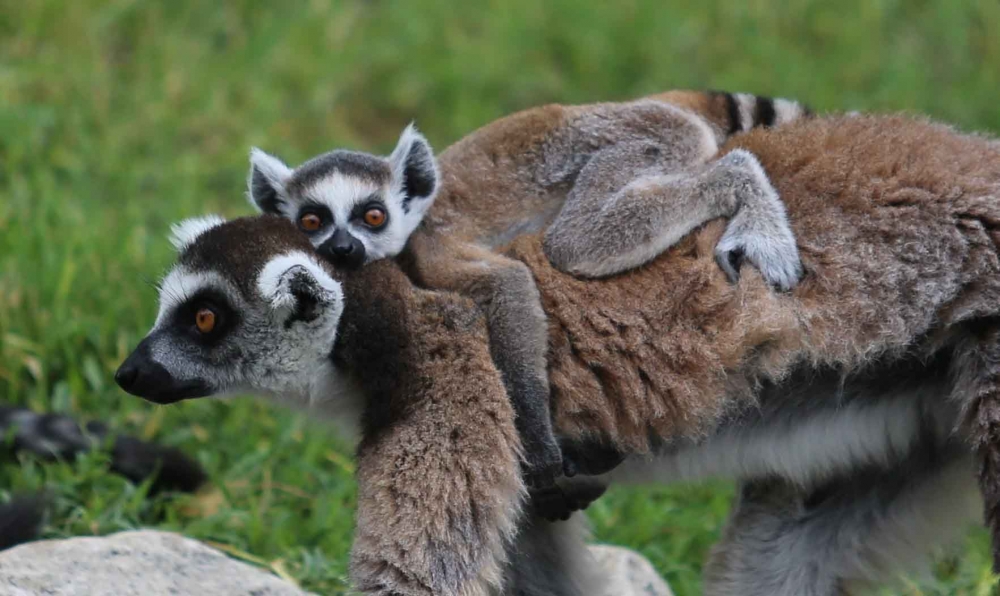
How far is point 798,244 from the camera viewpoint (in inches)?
162

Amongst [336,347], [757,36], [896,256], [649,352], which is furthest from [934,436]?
[757,36]

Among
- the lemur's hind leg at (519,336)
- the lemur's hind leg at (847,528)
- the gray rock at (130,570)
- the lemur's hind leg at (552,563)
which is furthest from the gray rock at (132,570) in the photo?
the lemur's hind leg at (519,336)

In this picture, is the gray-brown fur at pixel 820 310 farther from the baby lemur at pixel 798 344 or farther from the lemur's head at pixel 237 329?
the lemur's head at pixel 237 329

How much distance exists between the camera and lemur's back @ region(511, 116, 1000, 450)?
157 inches

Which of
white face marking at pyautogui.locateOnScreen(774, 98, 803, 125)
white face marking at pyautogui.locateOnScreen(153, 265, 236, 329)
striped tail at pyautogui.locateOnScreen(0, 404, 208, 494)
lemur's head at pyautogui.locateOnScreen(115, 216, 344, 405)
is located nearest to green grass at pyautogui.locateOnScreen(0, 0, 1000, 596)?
striped tail at pyautogui.locateOnScreen(0, 404, 208, 494)

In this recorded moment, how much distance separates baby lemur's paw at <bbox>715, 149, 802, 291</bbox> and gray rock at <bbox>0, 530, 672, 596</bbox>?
53.5 inches

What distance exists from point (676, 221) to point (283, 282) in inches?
53.9

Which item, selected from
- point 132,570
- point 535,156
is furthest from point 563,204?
point 132,570

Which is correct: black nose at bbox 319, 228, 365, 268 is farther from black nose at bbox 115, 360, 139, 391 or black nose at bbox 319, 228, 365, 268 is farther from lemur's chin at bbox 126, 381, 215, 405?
black nose at bbox 115, 360, 139, 391

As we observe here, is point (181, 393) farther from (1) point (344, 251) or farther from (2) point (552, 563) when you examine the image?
(2) point (552, 563)

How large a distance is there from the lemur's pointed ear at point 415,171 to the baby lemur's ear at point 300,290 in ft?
2.54

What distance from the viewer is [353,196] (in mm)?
4473

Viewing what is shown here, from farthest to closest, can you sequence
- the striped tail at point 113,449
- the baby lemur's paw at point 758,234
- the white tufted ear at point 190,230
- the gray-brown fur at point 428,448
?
1. the striped tail at point 113,449
2. the white tufted ear at point 190,230
3. the baby lemur's paw at point 758,234
4. the gray-brown fur at point 428,448

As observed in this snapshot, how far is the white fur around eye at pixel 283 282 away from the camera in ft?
12.7
